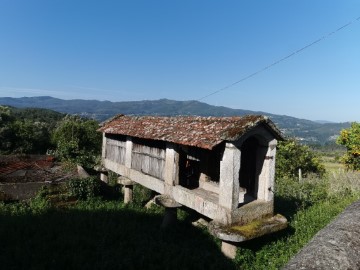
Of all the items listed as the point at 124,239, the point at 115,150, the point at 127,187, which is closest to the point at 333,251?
the point at 124,239

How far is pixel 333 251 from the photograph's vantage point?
227 centimetres

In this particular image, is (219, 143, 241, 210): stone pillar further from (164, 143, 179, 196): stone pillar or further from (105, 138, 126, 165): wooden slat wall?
(105, 138, 126, 165): wooden slat wall

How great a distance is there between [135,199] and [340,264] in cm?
1134

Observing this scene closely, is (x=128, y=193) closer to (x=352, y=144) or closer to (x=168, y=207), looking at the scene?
(x=168, y=207)

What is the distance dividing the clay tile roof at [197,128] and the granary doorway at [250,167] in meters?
0.73

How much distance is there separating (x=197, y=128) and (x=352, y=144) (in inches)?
645

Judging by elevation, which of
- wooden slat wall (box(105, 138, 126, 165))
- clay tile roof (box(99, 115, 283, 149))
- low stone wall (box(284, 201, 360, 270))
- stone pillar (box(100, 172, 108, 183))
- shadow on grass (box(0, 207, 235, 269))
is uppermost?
clay tile roof (box(99, 115, 283, 149))

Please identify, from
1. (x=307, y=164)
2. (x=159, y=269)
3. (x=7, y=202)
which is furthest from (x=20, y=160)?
(x=307, y=164)

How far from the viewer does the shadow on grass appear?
6965 millimetres

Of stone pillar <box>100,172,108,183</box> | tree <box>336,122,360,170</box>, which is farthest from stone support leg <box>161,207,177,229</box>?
tree <box>336,122,360,170</box>

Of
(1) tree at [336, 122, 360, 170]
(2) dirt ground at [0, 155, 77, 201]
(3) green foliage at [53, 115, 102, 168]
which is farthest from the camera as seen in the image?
(1) tree at [336, 122, 360, 170]

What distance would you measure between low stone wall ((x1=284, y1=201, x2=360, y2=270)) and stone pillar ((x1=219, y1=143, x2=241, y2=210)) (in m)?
3.99

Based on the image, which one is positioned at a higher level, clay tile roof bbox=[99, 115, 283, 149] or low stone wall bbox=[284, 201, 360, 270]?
clay tile roof bbox=[99, 115, 283, 149]

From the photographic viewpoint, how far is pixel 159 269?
6.85 m
